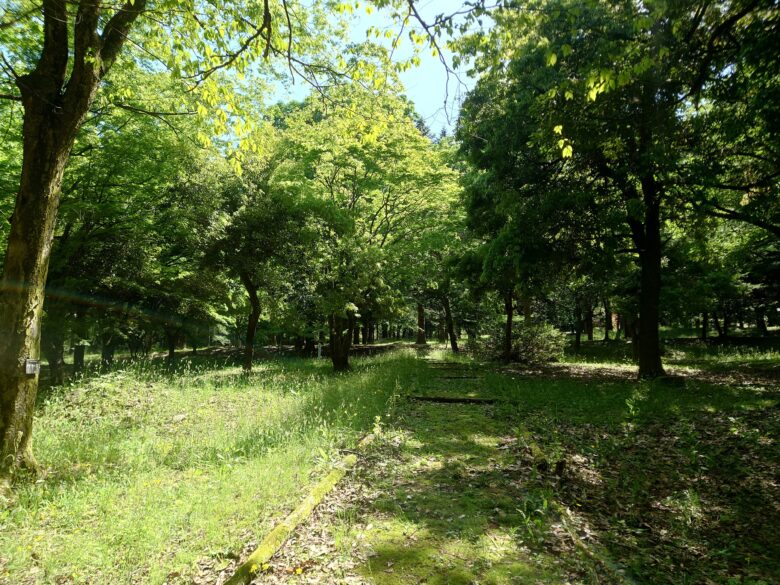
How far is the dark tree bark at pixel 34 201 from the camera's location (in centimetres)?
466

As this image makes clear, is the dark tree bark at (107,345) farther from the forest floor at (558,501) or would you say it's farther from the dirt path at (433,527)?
the dirt path at (433,527)

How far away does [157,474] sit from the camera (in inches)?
200

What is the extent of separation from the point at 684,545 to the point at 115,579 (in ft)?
16.6

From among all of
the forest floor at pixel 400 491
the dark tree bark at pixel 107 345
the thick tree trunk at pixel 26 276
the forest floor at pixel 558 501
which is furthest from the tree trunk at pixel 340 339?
the thick tree trunk at pixel 26 276

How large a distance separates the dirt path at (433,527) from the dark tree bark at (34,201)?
3631mm

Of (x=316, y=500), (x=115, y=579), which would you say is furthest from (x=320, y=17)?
(x=115, y=579)

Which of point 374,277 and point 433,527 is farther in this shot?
point 374,277

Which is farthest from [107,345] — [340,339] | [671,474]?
[671,474]

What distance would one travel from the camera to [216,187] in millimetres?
15500

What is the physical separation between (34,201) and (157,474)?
357 centimetres

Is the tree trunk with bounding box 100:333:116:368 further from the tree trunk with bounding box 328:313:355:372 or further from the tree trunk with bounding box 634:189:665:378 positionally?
the tree trunk with bounding box 634:189:665:378

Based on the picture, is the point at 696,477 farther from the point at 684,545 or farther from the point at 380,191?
the point at 380,191

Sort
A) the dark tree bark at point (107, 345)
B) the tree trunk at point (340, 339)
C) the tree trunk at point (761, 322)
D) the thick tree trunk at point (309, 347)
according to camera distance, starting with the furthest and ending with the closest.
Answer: the thick tree trunk at point (309, 347) < the tree trunk at point (761, 322) < the dark tree bark at point (107, 345) < the tree trunk at point (340, 339)

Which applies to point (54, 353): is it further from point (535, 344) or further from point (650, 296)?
point (650, 296)
